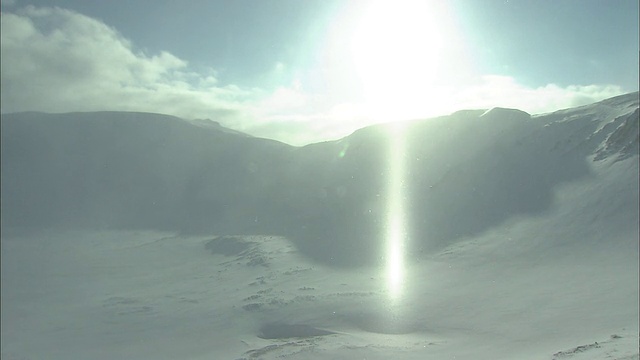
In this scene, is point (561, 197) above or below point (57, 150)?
below

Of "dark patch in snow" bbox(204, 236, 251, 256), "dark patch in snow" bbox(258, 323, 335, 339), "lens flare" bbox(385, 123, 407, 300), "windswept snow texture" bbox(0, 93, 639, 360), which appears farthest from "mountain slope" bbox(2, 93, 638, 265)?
"dark patch in snow" bbox(258, 323, 335, 339)

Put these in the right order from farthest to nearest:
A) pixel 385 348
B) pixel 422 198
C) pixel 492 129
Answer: pixel 492 129, pixel 422 198, pixel 385 348

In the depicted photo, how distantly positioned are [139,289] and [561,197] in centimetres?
2237

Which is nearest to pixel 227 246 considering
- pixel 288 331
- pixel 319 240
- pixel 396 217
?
pixel 319 240

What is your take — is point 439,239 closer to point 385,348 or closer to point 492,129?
point 492,129

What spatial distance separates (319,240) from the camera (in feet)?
106

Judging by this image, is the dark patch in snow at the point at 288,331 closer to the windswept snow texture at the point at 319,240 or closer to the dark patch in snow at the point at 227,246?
the windswept snow texture at the point at 319,240

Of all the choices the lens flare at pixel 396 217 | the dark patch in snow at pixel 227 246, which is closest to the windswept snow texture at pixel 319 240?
the dark patch in snow at pixel 227 246

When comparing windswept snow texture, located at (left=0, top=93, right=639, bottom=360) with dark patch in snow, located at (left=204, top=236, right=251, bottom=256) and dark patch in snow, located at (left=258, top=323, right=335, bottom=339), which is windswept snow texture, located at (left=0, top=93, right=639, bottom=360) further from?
dark patch in snow, located at (left=204, top=236, right=251, bottom=256)

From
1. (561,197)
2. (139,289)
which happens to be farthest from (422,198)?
(139,289)

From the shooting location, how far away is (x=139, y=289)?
70.9 ft

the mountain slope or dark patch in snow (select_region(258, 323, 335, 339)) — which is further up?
the mountain slope

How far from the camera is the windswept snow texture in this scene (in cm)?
1471

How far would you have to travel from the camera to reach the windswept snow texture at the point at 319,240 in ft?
48.3
